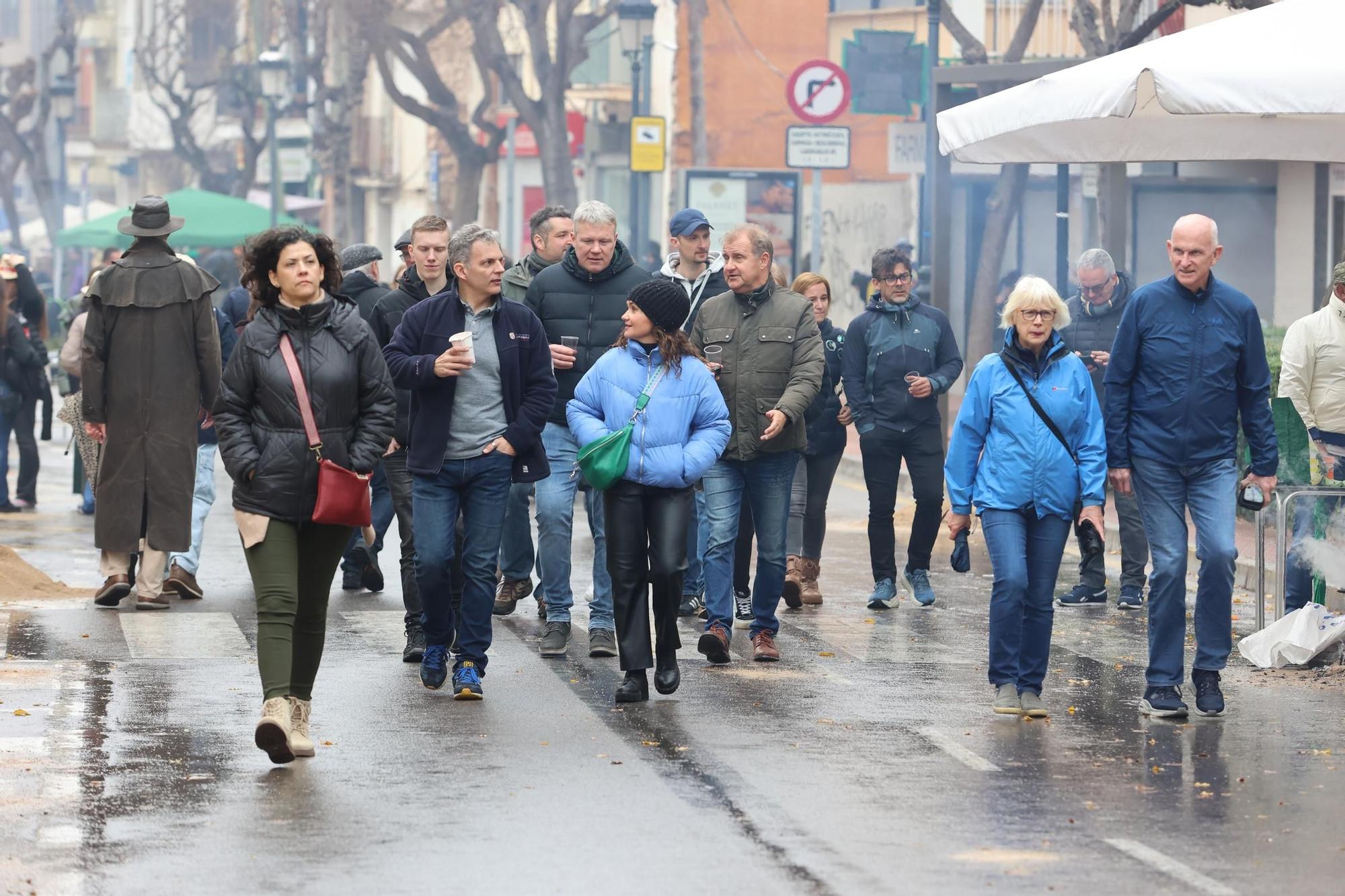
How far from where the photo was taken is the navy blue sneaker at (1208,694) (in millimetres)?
9094

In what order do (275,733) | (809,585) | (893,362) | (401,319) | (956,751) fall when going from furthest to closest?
(809,585) < (893,362) < (401,319) < (956,751) < (275,733)

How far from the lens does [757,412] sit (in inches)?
409

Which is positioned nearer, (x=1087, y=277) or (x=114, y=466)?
(x=114, y=466)

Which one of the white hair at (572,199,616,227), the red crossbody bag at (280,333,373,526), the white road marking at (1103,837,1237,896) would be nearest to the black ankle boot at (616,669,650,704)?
the red crossbody bag at (280,333,373,526)

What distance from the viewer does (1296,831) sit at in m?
7.04

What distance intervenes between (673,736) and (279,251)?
2177 millimetres

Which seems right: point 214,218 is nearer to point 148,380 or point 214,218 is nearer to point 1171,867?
point 148,380

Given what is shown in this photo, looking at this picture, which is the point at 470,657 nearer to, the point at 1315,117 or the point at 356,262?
the point at 356,262

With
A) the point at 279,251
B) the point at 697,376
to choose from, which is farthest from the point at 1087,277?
the point at 279,251

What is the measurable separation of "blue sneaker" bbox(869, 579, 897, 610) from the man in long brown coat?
3485 mm

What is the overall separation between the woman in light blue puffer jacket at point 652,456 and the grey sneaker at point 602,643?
114 centimetres

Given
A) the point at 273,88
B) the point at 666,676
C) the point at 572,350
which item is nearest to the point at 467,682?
the point at 666,676

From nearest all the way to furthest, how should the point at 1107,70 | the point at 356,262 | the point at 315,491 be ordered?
1. the point at 315,491
2. the point at 1107,70
3. the point at 356,262

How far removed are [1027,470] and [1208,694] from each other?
113 cm
